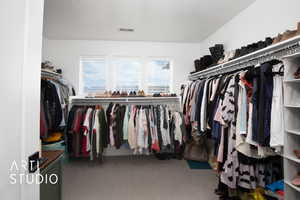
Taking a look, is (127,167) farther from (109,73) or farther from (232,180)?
(109,73)

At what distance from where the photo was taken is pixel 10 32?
0.67 meters

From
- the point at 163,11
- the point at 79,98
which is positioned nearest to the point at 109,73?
the point at 79,98

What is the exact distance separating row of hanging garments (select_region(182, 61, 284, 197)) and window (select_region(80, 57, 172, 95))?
1689mm

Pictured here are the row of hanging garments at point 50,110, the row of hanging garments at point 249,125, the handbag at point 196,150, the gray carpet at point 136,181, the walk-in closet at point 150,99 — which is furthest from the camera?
the handbag at point 196,150

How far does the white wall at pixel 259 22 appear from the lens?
58.7 inches

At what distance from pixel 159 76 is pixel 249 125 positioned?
2347 mm

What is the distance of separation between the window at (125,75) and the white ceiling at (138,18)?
519 millimetres

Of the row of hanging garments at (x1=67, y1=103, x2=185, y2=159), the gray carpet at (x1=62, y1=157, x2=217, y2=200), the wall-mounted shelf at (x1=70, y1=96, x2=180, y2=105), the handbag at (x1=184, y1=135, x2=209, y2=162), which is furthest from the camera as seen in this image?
the wall-mounted shelf at (x1=70, y1=96, x2=180, y2=105)

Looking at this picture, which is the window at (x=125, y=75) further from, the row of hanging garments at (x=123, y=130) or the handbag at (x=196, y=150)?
the handbag at (x=196, y=150)

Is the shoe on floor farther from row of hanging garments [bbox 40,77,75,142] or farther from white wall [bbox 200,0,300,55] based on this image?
row of hanging garments [bbox 40,77,75,142]

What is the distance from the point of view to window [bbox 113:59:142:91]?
3330mm

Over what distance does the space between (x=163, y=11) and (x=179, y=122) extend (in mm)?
1889

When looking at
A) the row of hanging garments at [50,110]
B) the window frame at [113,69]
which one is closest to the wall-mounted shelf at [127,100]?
the window frame at [113,69]

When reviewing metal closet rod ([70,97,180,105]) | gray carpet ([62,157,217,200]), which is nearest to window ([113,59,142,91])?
metal closet rod ([70,97,180,105])
